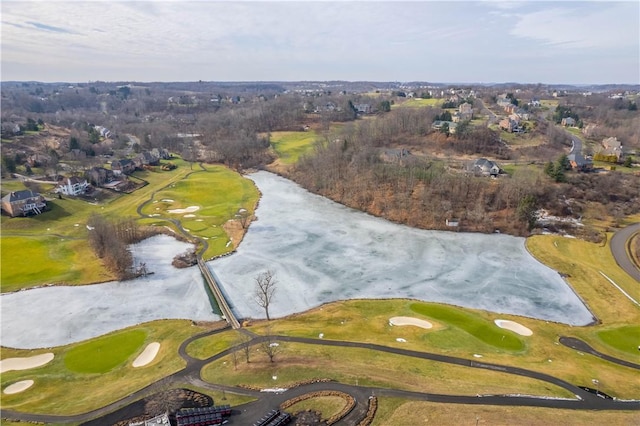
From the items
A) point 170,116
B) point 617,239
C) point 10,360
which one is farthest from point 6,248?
point 170,116

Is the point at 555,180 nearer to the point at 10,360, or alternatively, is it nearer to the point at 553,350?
the point at 553,350

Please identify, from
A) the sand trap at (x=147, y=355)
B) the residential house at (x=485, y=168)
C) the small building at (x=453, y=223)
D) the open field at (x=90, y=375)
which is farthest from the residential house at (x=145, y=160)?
the residential house at (x=485, y=168)

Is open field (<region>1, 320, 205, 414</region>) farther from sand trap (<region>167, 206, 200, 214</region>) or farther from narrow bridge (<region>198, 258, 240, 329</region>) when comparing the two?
sand trap (<region>167, 206, 200, 214</region>)

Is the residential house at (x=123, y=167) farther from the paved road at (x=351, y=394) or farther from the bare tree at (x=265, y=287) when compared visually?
the paved road at (x=351, y=394)

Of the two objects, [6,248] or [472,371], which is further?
[6,248]

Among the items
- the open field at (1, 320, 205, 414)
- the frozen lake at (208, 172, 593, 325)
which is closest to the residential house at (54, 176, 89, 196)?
the frozen lake at (208, 172, 593, 325)

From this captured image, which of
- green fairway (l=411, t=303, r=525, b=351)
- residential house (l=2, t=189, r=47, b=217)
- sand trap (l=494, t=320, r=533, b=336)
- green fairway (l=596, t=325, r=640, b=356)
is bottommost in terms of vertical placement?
green fairway (l=596, t=325, r=640, b=356)
